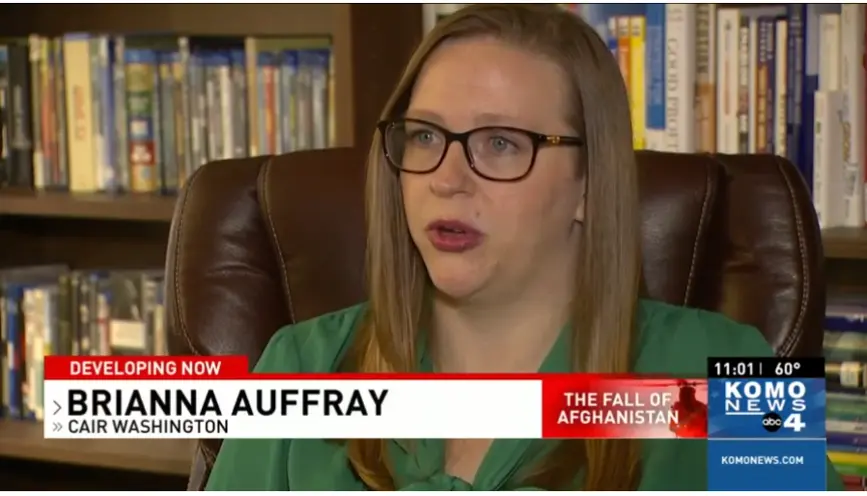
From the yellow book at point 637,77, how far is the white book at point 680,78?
0.10 ft

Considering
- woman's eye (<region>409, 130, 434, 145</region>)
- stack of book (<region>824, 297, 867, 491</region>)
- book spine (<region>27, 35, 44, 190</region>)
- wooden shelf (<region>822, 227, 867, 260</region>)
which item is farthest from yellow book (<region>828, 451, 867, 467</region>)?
book spine (<region>27, 35, 44, 190</region>)

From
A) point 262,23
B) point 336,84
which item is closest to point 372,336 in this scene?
point 336,84

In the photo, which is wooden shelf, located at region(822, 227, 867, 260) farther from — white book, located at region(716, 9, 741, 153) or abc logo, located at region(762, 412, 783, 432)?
abc logo, located at region(762, 412, 783, 432)

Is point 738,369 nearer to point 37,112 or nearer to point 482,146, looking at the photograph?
point 482,146

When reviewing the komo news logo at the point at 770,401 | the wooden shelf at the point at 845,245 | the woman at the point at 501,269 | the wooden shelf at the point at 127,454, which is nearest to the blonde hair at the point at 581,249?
the woman at the point at 501,269

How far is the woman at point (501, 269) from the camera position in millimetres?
1235

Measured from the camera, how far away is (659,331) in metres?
1.27

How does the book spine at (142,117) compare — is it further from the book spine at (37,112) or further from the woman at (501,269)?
the woman at (501,269)

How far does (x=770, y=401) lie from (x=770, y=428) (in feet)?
0.10

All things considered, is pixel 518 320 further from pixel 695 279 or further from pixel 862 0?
pixel 862 0

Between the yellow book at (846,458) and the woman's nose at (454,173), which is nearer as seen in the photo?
the woman's nose at (454,173)

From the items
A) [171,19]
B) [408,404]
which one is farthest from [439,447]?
[171,19]

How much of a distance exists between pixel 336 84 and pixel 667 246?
586 mm

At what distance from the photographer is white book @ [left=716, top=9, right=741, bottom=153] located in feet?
5.32
